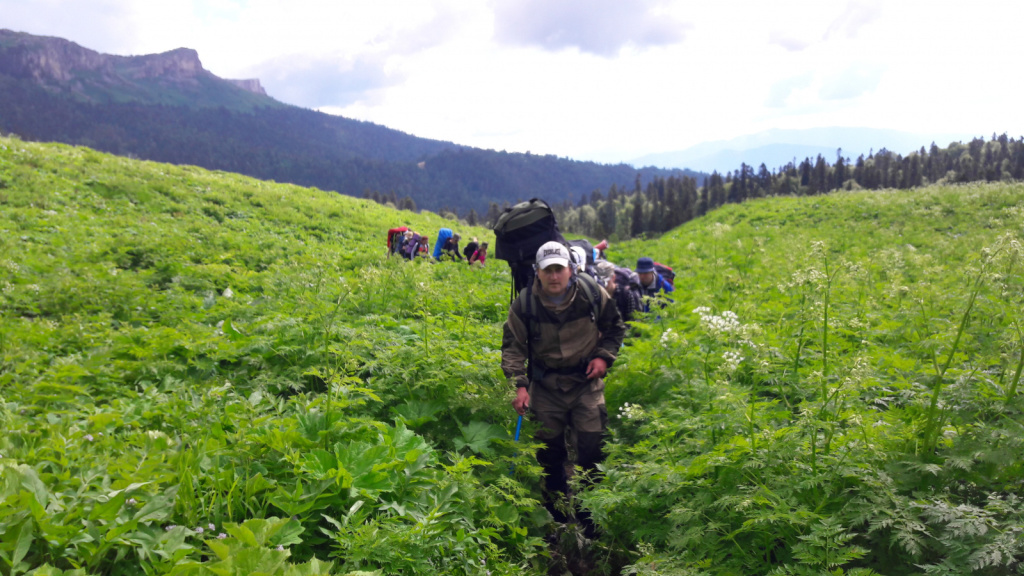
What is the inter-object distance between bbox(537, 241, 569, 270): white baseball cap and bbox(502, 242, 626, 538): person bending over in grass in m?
0.01

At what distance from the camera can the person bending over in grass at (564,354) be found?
4867mm

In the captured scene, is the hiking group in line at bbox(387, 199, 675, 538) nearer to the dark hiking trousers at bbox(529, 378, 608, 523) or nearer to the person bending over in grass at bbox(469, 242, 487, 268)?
the dark hiking trousers at bbox(529, 378, 608, 523)

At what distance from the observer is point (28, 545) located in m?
2.14

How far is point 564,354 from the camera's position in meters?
4.89

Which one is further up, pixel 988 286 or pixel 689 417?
pixel 988 286

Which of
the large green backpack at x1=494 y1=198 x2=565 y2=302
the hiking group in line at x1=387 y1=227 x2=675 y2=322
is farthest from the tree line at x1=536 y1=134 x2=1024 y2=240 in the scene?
the large green backpack at x1=494 y1=198 x2=565 y2=302

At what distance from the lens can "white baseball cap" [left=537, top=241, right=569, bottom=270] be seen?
15.2ft

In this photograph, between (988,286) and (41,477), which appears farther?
(988,286)

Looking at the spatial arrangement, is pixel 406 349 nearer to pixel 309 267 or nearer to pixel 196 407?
pixel 196 407

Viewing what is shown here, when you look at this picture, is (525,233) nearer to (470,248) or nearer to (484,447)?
(484,447)

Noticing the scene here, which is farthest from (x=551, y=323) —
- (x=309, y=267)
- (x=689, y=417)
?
(x=309, y=267)

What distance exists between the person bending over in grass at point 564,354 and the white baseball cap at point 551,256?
1 cm

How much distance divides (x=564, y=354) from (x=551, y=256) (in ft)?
3.31

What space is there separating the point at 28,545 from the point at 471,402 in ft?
10.4
